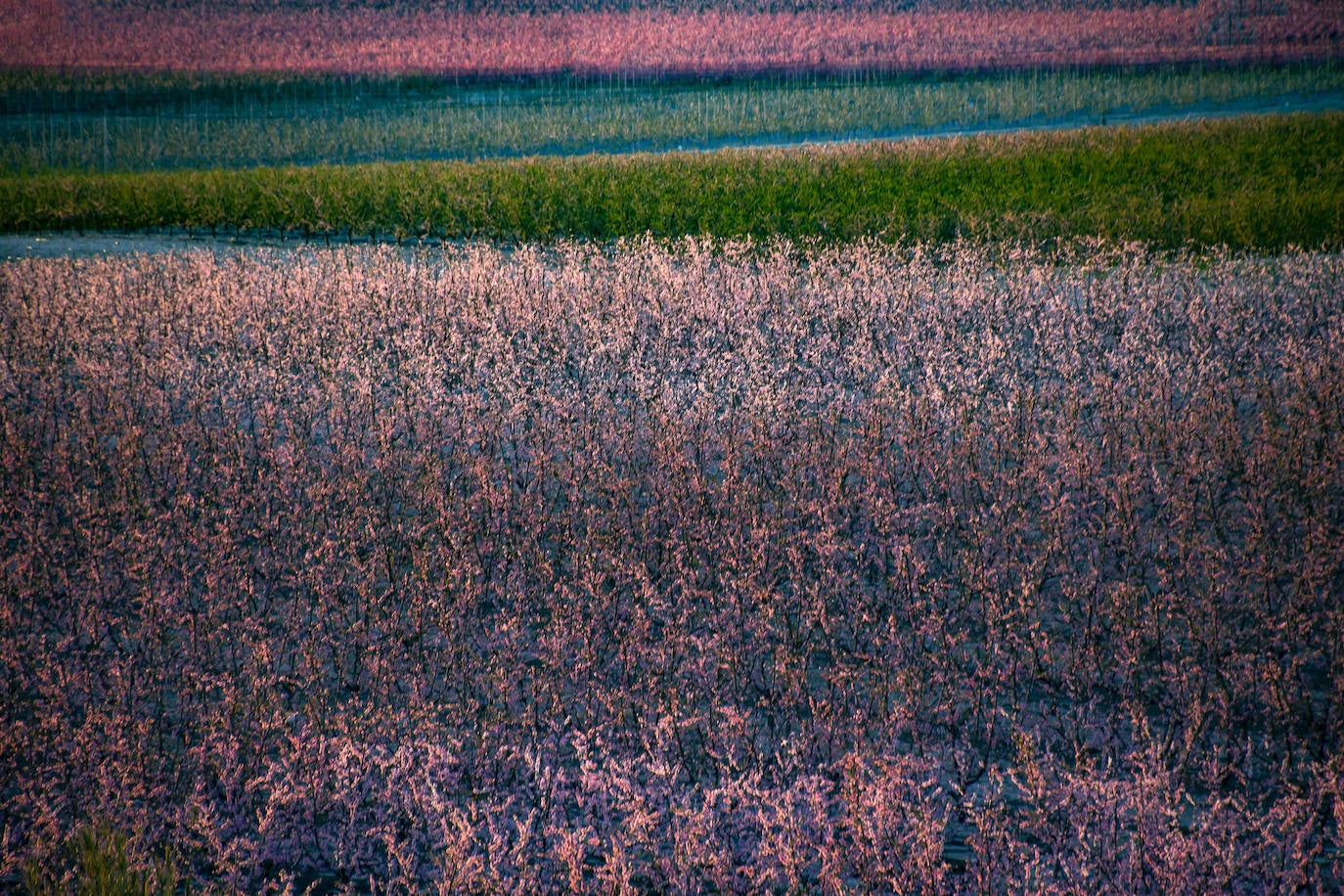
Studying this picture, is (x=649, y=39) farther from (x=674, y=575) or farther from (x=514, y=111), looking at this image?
(x=674, y=575)

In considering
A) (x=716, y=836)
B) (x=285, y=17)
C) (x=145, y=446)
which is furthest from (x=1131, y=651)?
(x=285, y=17)

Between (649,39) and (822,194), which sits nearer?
(822,194)

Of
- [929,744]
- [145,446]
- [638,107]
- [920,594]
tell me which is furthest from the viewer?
[638,107]

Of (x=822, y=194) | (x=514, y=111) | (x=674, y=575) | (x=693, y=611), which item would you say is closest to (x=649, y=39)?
(x=514, y=111)

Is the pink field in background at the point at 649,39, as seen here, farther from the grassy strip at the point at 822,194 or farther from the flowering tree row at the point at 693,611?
the flowering tree row at the point at 693,611

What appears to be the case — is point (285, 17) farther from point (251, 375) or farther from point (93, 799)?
point (93, 799)

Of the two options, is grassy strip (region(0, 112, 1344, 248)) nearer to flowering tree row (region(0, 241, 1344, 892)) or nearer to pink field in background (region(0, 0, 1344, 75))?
flowering tree row (region(0, 241, 1344, 892))
